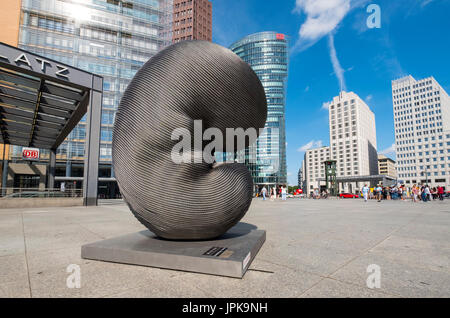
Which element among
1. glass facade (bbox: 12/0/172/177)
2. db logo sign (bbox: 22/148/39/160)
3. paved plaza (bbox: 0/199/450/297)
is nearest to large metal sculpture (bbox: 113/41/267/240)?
paved plaza (bbox: 0/199/450/297)

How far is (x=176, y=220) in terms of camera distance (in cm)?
342

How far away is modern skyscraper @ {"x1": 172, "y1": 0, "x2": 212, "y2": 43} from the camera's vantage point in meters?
80.1

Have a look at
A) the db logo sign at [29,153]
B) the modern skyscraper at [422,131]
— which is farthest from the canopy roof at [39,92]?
the modern skyscraper at [422,131]

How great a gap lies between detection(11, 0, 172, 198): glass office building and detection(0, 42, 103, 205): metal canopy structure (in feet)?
61.8

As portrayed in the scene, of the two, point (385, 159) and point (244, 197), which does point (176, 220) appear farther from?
point (385, 159)

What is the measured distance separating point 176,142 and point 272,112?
89109mm

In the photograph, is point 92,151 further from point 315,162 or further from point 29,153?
point 315,162

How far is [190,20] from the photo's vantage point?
8012 cm

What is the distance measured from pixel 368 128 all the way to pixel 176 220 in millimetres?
155382

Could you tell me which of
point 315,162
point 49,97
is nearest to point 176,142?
point 49,97

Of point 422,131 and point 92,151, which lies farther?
point 422,131

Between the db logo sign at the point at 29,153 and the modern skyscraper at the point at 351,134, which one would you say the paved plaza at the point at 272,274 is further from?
the modern skyscraper at the point at 351,134
